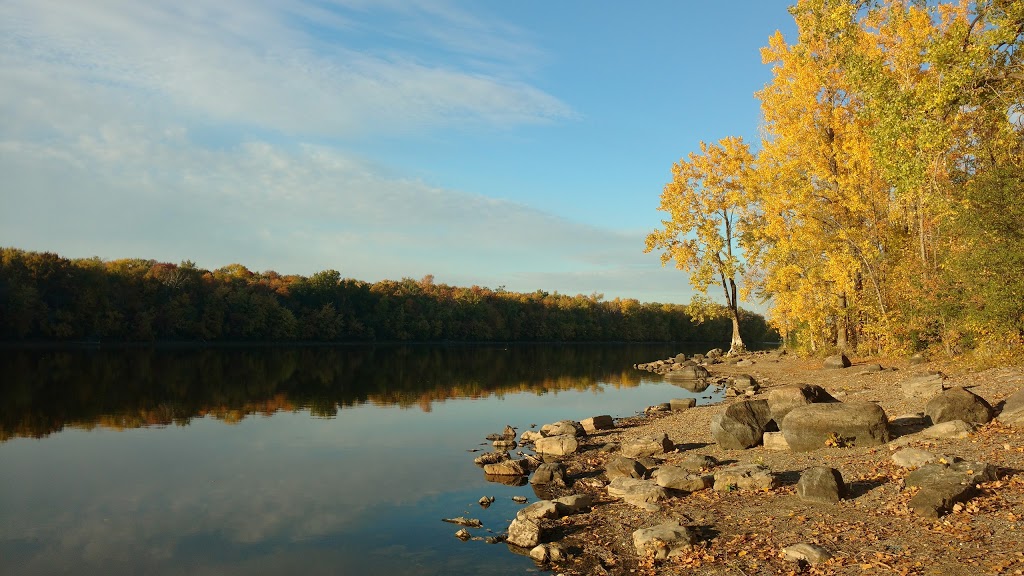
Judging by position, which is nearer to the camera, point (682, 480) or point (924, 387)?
point (682, 480)

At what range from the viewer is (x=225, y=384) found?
40.3 metres

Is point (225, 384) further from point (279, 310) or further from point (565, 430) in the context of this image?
point (279, 310)

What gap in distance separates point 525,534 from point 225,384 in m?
34.1

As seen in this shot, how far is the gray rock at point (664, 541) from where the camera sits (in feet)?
32.9

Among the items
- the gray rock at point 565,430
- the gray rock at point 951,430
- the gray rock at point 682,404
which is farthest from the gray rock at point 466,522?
the gray rock at point 682,404

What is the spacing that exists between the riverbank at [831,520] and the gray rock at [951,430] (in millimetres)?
125

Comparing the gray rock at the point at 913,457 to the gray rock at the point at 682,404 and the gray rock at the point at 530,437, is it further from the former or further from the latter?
the gray rock at the point at 682,404

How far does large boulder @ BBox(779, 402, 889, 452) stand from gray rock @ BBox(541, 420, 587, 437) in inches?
303

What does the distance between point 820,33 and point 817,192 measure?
1354cm

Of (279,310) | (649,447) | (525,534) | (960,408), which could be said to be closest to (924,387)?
(960,408)

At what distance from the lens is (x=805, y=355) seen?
40031mm

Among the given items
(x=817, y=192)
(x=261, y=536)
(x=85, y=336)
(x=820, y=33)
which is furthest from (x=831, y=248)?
(x=85, y=336)

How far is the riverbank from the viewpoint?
8.66 metres

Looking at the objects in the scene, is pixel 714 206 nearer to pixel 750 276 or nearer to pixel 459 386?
pixel 750 276
